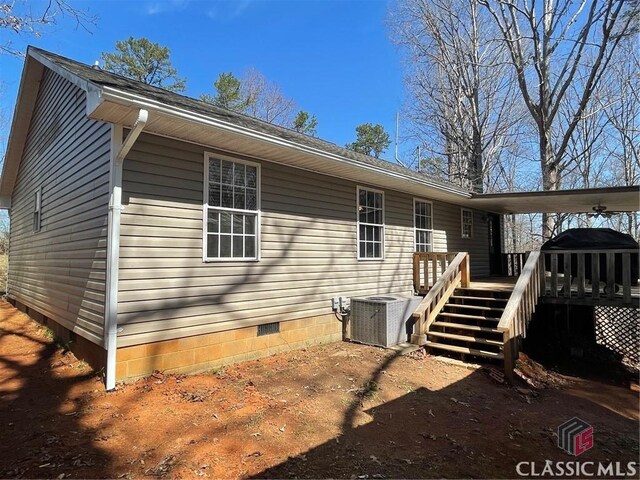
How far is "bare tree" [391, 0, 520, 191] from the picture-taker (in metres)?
18.6

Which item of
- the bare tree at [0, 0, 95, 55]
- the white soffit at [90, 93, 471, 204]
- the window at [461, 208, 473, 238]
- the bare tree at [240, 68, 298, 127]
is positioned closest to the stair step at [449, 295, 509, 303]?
the white soffit at [90, 93, 471, 204]

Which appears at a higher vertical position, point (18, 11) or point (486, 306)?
point (18, 11)

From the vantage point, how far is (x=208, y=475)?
2.83 m

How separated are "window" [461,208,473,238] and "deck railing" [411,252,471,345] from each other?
3.12 m

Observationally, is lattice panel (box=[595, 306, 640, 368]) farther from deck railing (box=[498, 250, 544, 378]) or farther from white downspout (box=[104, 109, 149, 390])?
white downspout (box=[104, 109, 149, 390])

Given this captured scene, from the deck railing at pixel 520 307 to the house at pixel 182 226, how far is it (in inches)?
101

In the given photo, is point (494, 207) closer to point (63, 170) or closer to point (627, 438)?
point (627, 438)

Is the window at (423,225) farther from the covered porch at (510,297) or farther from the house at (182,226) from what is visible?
the covered porch at (510,297)

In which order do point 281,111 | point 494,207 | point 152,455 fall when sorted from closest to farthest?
point 152,455 → point 494,207 → point 281,111

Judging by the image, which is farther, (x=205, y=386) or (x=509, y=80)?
(x=509, y=80)

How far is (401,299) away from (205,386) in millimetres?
3860

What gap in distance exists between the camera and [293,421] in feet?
12.4

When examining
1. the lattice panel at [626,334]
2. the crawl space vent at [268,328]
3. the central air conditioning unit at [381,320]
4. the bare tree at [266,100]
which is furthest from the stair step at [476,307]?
the bare tree at [266,100]

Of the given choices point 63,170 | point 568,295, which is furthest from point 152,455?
point 568,295
